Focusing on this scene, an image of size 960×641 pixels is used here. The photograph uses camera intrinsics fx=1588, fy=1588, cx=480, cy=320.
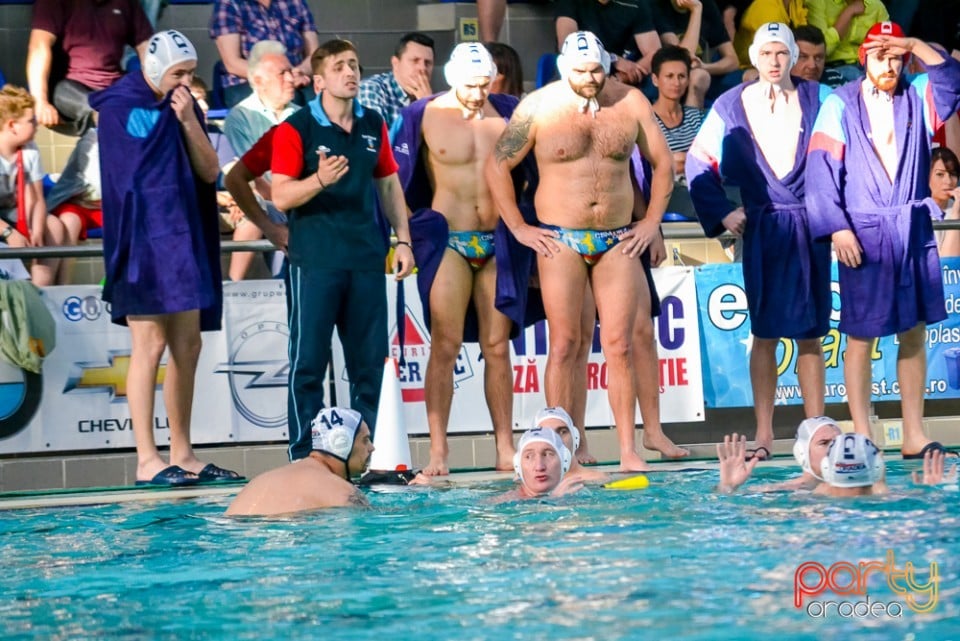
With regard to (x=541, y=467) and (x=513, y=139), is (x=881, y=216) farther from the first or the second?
(x=541, y=467)

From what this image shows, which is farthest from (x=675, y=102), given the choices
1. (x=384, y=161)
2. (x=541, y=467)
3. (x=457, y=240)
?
(x=541, y=467)

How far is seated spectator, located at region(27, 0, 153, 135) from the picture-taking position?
12.3 meters

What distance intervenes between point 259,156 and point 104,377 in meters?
1.99

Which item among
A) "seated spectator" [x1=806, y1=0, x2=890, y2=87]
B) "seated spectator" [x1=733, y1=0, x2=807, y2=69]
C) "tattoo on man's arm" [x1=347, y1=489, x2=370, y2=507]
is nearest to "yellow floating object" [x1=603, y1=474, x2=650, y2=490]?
Answer: "tattoo on man's arm" [x1=347, y1=489, x2=370, y2=507]

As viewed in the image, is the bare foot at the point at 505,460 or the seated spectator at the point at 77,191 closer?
the bare foot at the point at 505,460

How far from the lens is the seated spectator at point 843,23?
1428 cm

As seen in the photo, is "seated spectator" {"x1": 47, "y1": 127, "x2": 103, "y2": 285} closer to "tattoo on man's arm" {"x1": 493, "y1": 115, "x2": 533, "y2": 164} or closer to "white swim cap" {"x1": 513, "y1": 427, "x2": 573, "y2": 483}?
"tattoo on man's arm" {"x1": 493, "y1": 115, "x2": 533, "y2": 164}

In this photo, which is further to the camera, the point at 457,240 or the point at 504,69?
the point at 504,69

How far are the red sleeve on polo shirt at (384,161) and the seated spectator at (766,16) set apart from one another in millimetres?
5671

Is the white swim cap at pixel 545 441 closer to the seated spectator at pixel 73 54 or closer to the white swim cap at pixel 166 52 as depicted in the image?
the white swim cap at pixel 166 52

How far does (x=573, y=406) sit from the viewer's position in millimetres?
9547

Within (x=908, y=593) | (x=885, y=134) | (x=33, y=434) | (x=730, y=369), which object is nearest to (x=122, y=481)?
(x=33, y=434)

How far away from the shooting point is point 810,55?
1297 centimetres

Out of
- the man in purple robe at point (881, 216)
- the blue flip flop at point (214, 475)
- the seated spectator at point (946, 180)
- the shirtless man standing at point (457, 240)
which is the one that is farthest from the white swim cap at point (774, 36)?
the blue flip flop at point (214, 475)
